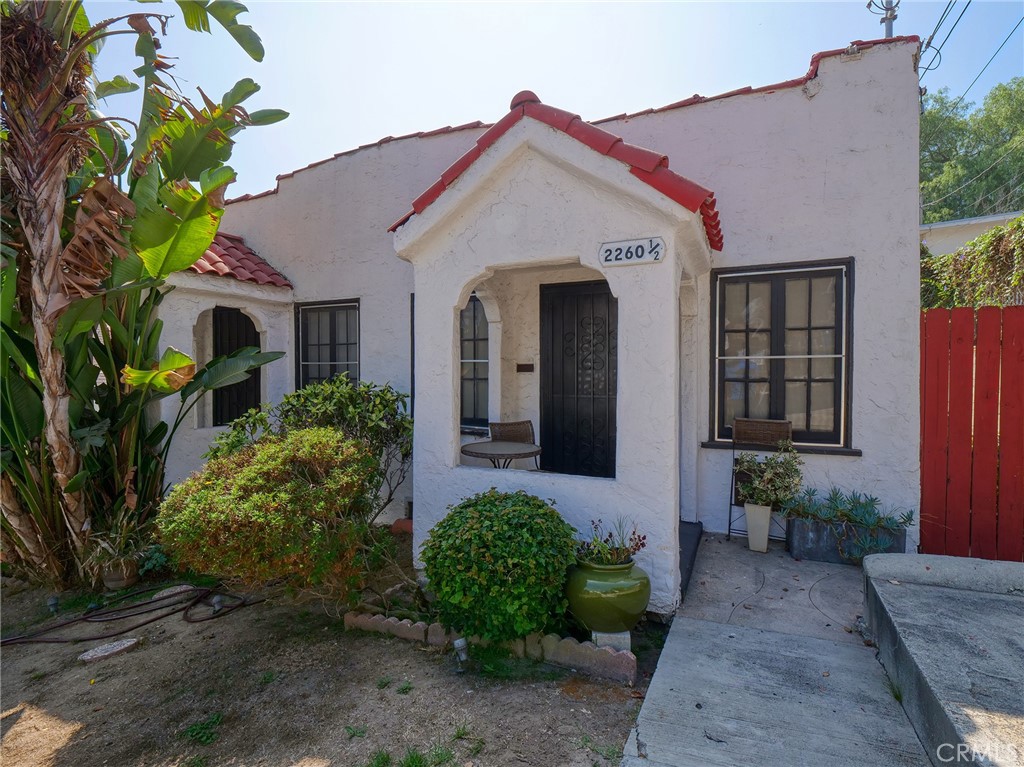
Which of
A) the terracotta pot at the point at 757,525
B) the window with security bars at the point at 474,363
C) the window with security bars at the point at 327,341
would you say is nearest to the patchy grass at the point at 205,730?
the window with security bars at the point at 474,363

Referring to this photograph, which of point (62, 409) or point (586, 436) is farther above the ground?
point (62, 409)

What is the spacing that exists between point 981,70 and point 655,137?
1231 centimetres

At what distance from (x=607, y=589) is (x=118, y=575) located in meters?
5.20

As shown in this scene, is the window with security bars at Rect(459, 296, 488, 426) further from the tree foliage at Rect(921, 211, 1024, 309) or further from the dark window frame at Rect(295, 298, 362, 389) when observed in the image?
the tree foliage at Rect(921, 211, 1024, 309)

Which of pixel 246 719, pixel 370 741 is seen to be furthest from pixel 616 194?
pixel 246 719

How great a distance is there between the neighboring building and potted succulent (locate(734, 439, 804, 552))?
10.2 metres

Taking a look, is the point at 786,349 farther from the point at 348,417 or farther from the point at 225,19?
the point at 225,19

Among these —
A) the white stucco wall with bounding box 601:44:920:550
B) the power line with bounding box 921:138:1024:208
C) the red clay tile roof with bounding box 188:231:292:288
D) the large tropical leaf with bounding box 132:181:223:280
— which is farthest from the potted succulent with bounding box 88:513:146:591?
the power line with bounding box 921:138:1024:208

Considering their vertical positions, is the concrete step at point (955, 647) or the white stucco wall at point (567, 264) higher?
the white stucco wall at point (567, 264)

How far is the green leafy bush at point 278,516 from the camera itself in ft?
11.7

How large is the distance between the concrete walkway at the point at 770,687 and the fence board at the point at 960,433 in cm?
130

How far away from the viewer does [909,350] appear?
5.04 m

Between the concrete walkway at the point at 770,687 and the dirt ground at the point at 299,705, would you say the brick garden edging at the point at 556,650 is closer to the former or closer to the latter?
the dirt ground at the point at 299,705

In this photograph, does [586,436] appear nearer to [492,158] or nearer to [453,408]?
[453,408]
